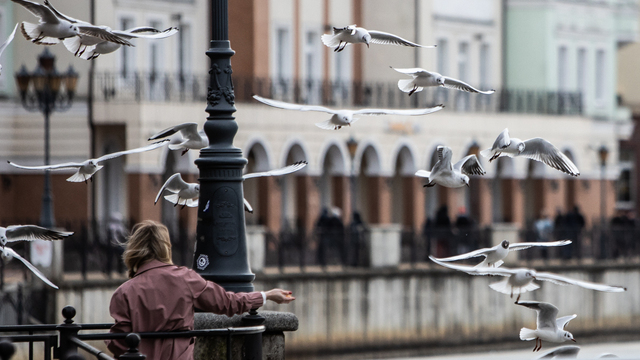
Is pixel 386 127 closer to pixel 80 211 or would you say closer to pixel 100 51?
pixel 80 211

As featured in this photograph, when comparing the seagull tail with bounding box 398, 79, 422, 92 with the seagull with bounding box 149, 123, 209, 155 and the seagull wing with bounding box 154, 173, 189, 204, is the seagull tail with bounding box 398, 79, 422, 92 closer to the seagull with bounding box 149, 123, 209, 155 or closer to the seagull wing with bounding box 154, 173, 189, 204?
the seagull with bounding box 149, 123, 209, 155

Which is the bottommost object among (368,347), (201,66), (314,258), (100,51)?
(368,347)

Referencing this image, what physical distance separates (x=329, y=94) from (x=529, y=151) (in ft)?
103

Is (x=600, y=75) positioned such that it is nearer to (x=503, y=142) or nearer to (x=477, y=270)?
(x=503, y=142)

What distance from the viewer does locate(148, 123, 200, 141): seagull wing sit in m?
10.2

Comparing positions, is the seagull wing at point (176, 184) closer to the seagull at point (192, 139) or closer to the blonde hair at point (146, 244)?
the seagull at point (192, 139)

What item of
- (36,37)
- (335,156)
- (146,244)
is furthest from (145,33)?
(335,156)

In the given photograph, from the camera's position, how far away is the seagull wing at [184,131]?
10.2 m

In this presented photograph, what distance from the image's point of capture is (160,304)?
25.5ft

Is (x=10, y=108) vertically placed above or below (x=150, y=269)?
above

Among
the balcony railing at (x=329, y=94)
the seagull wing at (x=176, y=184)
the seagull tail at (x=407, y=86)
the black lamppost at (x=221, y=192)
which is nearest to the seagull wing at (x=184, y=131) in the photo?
the black lamppost at (x=221, y=192)

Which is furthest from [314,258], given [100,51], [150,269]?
[150,269]

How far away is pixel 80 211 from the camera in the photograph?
119 ft

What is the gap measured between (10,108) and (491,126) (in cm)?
1567
